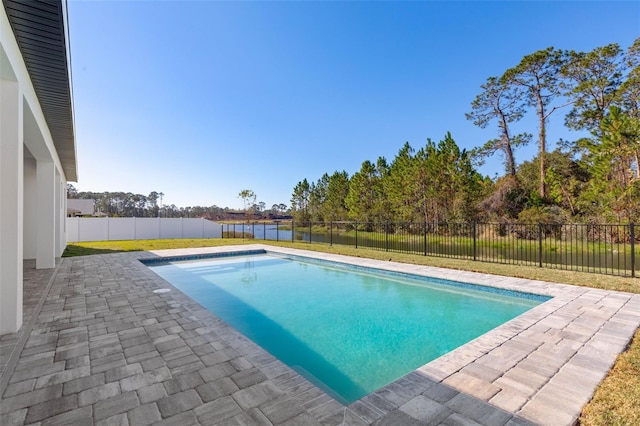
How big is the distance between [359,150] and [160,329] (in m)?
25.3

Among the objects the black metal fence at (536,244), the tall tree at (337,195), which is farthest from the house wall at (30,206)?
the tall tree at (337,195)

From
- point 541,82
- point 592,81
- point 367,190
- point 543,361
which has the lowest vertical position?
point 543,361

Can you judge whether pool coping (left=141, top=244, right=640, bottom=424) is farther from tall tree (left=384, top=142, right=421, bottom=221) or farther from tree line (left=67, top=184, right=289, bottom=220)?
tree line (left=67, top=184, right=289, bottom=220)

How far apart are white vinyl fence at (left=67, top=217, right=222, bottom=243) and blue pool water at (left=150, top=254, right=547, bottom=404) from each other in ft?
34.5

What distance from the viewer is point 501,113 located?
20375mm

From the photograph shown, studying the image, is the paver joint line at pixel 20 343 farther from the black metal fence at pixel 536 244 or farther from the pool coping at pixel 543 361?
the black metal fence at pixel 536 244

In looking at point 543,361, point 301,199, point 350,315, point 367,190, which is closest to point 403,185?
point 367,190

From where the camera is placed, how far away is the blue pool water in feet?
10.4

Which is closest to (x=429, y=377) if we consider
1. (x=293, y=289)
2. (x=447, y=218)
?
(x=293, y=289)

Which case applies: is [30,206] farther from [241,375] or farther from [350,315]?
[241,375]

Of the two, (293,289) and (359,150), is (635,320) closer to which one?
(293,289)

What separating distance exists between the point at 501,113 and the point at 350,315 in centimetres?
2153

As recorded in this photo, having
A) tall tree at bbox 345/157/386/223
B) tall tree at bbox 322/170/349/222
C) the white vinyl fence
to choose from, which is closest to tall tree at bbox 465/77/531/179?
tall tree at bbox 345/157/386/223

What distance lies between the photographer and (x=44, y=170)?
6383 millimetres
